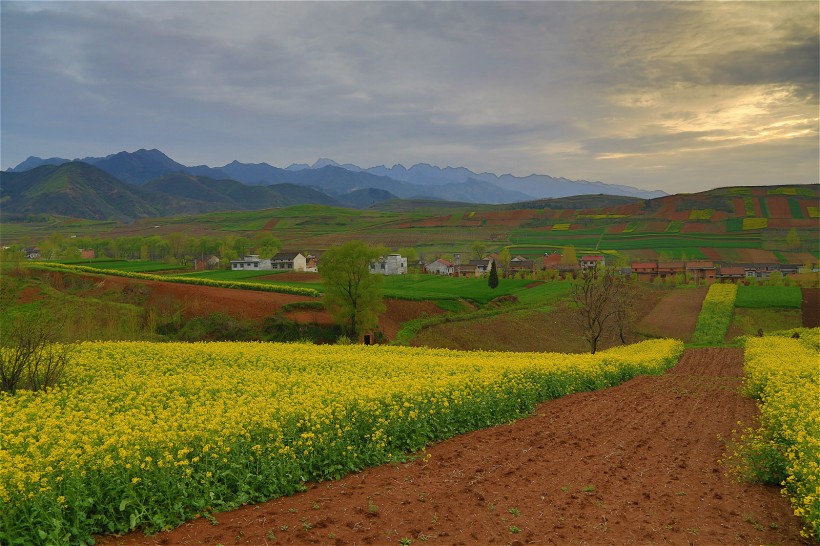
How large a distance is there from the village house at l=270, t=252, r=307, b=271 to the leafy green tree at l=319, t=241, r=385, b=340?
71812 mm

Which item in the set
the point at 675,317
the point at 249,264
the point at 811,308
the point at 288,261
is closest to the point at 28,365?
the point at 675,317

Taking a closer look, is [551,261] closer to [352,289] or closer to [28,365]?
[352,289]

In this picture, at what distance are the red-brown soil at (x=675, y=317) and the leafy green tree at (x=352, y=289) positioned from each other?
3234cm

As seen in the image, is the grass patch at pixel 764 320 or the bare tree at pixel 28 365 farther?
the grass patch at pixel 764 320

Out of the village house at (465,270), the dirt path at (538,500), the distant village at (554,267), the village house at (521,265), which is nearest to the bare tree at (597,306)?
the dirt path at (538,500)

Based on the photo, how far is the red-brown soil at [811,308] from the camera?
7025 centimetres

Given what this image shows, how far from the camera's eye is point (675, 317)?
76.9 meters

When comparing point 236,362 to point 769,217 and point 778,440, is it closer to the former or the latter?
point 778,440

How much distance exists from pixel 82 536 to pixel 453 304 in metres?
67.9

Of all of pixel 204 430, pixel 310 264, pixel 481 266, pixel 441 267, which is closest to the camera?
pixel 204 430

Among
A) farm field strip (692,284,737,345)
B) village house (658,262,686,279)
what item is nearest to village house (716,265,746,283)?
village house (658,262,686,279)

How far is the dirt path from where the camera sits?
9203 mm

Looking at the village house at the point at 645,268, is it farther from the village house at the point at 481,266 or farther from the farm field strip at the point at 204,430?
the farm field strip at the point at 204,430

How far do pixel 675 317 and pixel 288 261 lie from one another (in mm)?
84112
